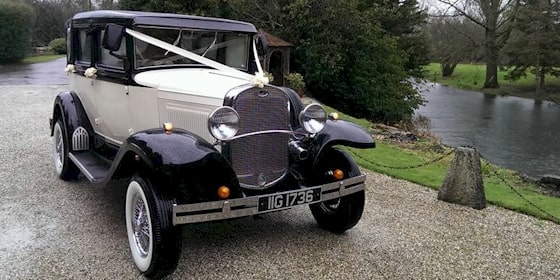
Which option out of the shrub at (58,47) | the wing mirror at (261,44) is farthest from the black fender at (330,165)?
the shrub at (58,47)

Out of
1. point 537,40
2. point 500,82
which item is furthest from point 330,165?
point 500,82

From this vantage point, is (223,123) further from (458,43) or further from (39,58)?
(458,43)

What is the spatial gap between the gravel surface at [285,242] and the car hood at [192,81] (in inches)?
52.1

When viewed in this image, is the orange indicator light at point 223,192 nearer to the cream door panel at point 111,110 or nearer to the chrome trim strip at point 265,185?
the chrome trim strip at point 265,185

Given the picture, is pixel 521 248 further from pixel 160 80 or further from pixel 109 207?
pixel 109 207

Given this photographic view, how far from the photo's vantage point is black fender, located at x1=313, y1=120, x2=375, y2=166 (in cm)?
437

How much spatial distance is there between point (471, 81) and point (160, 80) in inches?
1579

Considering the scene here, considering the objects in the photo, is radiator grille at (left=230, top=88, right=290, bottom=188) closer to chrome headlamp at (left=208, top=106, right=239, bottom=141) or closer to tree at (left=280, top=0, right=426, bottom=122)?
chrome headlamp at (left=208, top=106, right=239, bottom=141)

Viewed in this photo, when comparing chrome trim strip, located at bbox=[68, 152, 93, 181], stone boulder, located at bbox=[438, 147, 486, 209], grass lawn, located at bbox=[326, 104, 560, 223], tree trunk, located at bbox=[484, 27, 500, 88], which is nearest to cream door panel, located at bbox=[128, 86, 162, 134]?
chrome trim strip, located at bbox=[68, 152, 93, 181]

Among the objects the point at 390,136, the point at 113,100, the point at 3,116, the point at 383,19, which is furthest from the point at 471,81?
the point at 113,100

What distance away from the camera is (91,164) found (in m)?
5.03

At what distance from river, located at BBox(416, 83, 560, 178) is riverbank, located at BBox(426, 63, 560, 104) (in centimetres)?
101

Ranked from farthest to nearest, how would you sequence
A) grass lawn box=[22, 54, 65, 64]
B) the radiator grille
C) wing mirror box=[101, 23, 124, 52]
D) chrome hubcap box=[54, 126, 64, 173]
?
grass lawn box=[22, 54, 65, 64], chrome hubcap box=[54, 126, 64, 173], wing mirror box=[101, 23, 124, 52], the radiator grille

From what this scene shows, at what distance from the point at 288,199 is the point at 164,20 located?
2.12 m
